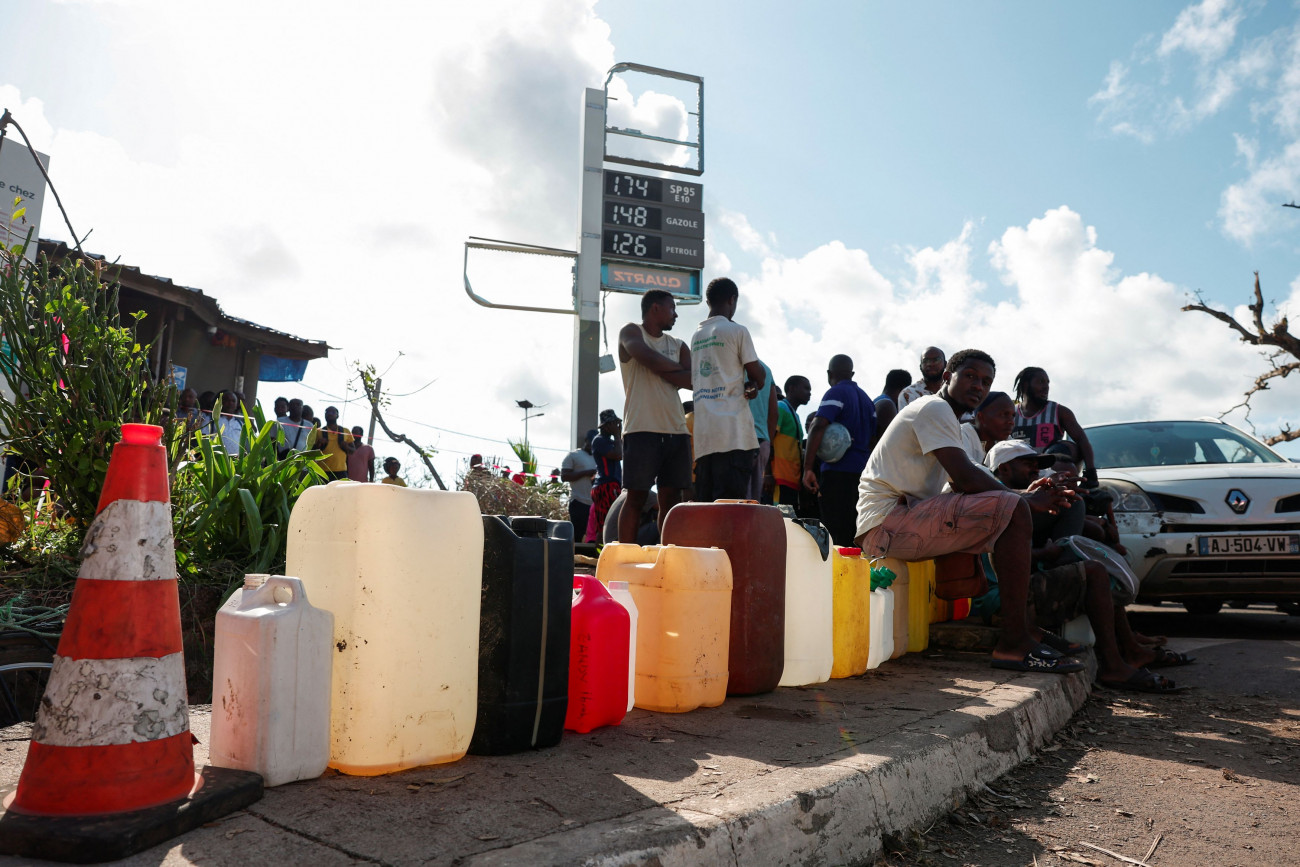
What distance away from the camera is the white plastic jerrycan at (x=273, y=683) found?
5.81 ft

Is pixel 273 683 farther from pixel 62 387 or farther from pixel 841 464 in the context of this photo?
pixel 841 464

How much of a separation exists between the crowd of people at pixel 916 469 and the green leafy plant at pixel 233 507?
1.93 m

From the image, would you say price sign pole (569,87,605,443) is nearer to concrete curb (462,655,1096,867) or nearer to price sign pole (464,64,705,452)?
price sign pole (464,64,705,452)

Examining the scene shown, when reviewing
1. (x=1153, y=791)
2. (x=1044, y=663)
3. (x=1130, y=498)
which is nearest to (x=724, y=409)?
(x=1044, y=663)

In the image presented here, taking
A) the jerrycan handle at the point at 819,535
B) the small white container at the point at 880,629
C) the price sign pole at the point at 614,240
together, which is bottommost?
the small white container at the point at 880,629

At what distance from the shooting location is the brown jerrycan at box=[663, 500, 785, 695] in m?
2.93

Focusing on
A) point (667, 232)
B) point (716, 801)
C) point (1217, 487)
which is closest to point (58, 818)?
point (716, 801)

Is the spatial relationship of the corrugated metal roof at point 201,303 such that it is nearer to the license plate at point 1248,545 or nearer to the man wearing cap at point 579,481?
the man wearing cap at point 579,481

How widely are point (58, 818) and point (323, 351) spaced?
1605 cm

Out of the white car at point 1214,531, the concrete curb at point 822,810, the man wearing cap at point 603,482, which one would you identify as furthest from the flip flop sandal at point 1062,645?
the man wearing cap at point 603,482

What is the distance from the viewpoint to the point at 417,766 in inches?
76.6

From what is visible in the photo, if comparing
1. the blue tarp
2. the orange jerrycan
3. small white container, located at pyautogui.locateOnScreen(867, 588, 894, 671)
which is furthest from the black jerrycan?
the blue tarp

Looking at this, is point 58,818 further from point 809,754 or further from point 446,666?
point 809,754

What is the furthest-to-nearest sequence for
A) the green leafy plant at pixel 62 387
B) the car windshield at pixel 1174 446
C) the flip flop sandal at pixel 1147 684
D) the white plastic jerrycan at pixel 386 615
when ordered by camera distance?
the car windshield at pixel 1174 446 < the flip flop sandal at pixel 1147 684 < the green leafy plant at pixel 62 387 < the white plastic jerrycan at pixel 386 615
